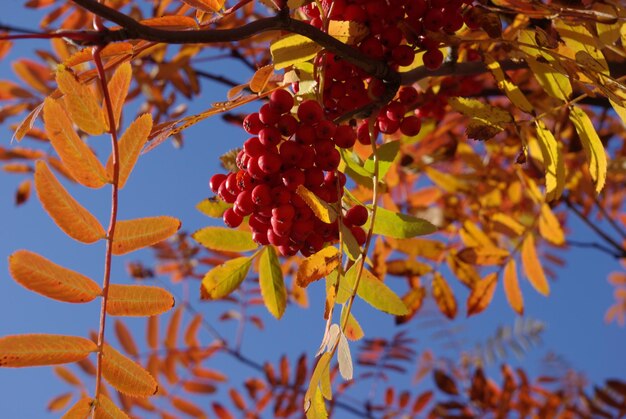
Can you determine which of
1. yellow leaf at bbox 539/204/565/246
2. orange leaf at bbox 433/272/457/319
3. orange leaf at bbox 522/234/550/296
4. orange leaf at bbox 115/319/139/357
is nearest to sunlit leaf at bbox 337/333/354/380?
orange leaf at bbox 433/272/457/319

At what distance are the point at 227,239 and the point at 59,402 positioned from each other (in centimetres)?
172

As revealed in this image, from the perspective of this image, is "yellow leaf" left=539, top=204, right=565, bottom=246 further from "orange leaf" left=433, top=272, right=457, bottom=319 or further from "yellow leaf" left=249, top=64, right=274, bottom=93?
"yellow leaf" left=249, top=64, right=274, bottom=93

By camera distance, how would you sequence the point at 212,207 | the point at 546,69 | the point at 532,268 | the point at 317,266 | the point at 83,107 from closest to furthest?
the point at 83,107
the point at 317,266
the point at 546,69
the point at 212,207
the point at 532,268

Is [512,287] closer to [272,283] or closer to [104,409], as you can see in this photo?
[272,283]

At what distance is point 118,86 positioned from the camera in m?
0.92

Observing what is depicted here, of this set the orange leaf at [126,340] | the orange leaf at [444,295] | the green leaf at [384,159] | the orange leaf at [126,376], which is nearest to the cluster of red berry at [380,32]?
the green leaf at [384,159]

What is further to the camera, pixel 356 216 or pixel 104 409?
pixel 356 216

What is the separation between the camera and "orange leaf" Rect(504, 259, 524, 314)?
66.2 inches

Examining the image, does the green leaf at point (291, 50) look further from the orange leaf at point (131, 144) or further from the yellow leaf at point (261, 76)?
the orange leaf at point (131, 144)

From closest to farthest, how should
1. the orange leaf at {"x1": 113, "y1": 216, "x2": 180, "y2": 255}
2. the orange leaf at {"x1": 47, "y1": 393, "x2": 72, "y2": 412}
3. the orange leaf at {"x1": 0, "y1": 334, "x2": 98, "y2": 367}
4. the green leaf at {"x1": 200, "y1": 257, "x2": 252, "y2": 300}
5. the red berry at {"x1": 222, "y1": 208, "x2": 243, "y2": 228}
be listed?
the orange leaf at {"x1": 0, "y1": 334, "x2": 98, "y2": 367}
the orange leaf at {"x1": 113, "y1": 216, "x2": 180, "y2": 255}
the red berry at {"x1": 222, "y1": 208, "x2": 243, "y2": 228}
the green leaf at {"x1": 200, "y1": 257, "x2": 252, "y2": 300}
the orange leaf at {"x1": 47, "y1": 393, "x2": 72, "y2": 412}

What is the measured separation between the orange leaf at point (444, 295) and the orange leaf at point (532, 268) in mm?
228

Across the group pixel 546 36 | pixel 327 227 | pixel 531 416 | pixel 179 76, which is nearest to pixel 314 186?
pixel 327 227

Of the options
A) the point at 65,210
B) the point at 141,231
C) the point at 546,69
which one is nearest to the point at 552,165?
the point at 546,69

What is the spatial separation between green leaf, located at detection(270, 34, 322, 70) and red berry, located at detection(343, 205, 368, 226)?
0.97ft
